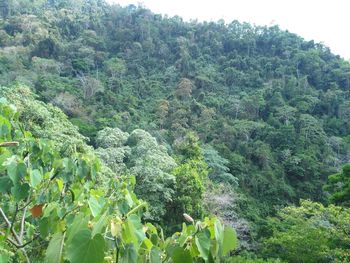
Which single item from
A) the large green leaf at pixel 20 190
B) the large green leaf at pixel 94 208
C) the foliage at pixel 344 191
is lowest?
the foliage at pixel 344 191

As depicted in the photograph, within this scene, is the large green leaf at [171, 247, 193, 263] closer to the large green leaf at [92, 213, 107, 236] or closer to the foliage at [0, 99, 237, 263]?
the foliage at [0, 99, 237, 263]

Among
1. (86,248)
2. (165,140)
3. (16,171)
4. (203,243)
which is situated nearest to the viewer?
(86,248)

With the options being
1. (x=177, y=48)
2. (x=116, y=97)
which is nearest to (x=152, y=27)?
(x=177, y=48)

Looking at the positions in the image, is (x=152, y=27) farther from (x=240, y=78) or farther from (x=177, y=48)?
(x=240, y=78)

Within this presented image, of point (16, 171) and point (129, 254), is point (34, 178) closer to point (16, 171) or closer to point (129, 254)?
point (16, 171)

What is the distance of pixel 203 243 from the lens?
2.43 feet

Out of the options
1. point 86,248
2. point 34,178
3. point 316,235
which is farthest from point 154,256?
point 316,235

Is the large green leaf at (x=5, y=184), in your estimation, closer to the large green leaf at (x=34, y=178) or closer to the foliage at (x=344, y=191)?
the large green leaf at (x=34, y=178)

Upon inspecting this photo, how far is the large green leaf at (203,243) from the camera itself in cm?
73

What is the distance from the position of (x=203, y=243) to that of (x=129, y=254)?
0.46 ft

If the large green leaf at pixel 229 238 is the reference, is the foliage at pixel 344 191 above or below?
below

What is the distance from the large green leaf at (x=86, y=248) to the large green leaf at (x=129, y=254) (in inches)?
3.3

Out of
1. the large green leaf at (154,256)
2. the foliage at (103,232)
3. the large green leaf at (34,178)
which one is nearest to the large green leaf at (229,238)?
the foliage at (103,232)

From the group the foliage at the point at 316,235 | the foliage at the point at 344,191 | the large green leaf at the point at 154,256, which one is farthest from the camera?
the foliage at the point at 316,235
